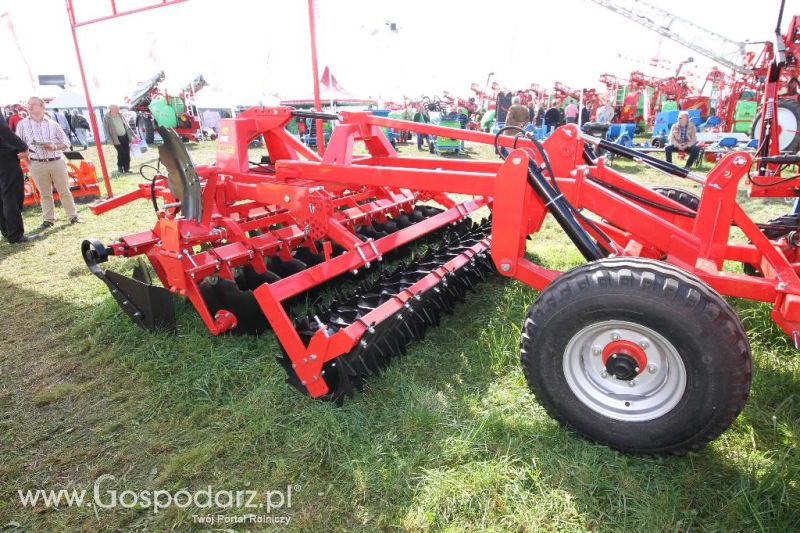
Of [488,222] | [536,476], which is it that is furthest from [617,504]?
[488,222]

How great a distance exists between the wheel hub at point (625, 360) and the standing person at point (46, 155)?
303 inches

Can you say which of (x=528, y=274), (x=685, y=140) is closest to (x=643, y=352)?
(x=528, y=274)

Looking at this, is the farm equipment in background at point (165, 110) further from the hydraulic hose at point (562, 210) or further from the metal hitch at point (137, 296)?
the hydraulic hose at point (562, 210)

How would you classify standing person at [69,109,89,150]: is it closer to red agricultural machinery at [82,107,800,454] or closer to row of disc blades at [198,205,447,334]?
red agricultural machinery at [82,107,800,454]

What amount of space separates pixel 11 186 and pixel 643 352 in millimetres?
7393

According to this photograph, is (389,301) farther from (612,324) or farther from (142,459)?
(142,459)

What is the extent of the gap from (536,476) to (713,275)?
1263mm

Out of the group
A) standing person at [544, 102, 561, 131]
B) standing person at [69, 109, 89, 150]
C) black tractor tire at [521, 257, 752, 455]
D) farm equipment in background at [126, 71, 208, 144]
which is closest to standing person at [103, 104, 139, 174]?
farm equipment in background at [126, 71, 208, 144]

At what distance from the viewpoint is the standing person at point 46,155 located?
649cm

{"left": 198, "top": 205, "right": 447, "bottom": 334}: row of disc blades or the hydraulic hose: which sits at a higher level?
the hydraulic hose

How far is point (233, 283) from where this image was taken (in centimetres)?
320

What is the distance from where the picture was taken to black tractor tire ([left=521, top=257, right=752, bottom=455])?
1.85 metres

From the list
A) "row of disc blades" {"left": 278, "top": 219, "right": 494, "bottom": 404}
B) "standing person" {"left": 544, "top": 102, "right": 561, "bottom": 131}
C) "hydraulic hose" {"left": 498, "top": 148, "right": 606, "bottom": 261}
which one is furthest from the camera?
"standing person" {"left": 544, "top": 102, "right": 561, "bottom": 131}

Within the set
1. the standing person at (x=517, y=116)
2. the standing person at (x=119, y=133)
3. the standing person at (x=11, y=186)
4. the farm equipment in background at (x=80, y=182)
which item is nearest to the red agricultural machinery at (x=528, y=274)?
the standing person at (x=11, y=186)
